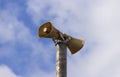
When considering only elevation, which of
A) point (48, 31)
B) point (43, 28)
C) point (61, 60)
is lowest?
point (61, 60)

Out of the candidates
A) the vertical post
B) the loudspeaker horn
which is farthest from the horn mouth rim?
the vertical post

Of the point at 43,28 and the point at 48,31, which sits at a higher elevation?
the point at 43,28

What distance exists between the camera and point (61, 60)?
2519cm

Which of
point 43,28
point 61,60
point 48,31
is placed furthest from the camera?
Result: point 43,28

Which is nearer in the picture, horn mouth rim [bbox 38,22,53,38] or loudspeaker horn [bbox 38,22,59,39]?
loudspeaker horn [bbox 38,22,59,39]

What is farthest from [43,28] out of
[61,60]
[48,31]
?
[61,60]

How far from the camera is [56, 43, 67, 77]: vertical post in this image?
81.4 feet

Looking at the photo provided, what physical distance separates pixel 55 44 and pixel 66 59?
117cm

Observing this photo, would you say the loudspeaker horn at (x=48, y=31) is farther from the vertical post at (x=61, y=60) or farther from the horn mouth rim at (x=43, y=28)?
the vertical post at (x=61, y=60)

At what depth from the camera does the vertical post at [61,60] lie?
24812 millimetres

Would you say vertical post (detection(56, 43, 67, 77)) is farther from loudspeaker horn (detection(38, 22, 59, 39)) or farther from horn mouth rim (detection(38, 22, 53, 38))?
horn mouth rim (detection(38, 22, 53, 38))

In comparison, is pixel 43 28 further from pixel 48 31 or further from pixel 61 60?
pixel 61 60

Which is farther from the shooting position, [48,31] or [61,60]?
[48,31]

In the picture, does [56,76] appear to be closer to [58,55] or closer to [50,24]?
[58,55]
